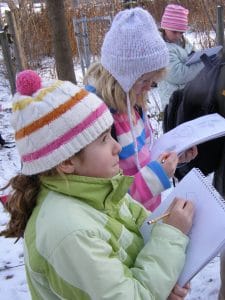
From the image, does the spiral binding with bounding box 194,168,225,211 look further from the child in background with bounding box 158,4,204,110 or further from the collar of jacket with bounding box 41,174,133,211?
the child in background with bounding box 158,4,204,110

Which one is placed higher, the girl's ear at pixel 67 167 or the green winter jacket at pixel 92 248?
the girl's ear at pixel 67 167

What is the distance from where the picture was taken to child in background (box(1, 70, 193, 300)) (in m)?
1.09

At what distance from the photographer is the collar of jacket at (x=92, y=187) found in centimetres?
121

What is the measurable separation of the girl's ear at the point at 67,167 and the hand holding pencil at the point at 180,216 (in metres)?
0.28

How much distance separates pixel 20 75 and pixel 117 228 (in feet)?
1.76

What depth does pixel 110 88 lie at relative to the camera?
1.75 meters

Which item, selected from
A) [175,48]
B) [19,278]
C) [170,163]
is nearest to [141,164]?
[170,163]

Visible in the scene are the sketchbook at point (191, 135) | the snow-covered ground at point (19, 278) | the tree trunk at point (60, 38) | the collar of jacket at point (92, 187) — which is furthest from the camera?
the tree trunk at point (60, 38)

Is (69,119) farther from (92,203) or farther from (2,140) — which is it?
(2,140)

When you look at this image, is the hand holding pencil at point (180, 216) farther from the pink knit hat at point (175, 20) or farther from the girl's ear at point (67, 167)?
the pink knit hat at point (175, 20)

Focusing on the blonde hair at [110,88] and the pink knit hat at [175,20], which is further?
the pink knit hat at [175,20]

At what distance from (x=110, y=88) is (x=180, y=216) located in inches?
28.0

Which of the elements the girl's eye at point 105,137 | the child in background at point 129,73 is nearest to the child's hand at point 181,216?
the girl's eye at point 105,137

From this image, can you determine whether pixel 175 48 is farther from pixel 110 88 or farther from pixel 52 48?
pixel 52 48
